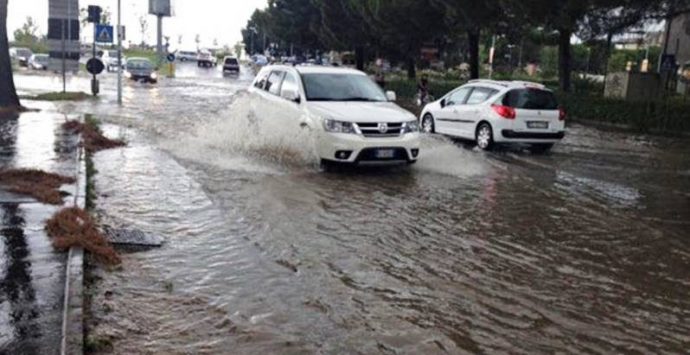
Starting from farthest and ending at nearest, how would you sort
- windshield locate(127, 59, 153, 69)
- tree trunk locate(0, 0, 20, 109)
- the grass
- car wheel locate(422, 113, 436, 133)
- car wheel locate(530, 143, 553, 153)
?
windshield locate(127, 59, 153, 69) → the grass → tree trunk locate(0, 0, 20, 109) → car wheel locate(422, 113, 436, 133) → car wheel locate(530, 143, 553, 153)

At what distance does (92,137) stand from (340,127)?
5.63m

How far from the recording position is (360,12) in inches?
1623

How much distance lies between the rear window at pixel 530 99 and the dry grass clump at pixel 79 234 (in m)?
9.96

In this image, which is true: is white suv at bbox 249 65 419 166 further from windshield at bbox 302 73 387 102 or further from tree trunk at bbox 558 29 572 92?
tree trunk at bbox 558 29 572 92

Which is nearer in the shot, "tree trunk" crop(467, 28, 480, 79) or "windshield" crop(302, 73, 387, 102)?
"windshield" crop(302, 73, 387, 102)

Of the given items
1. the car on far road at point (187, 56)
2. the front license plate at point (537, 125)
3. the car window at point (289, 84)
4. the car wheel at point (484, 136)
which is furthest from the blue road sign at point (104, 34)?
the car on far road at point (187, 56)

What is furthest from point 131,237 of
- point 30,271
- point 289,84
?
point 289,84

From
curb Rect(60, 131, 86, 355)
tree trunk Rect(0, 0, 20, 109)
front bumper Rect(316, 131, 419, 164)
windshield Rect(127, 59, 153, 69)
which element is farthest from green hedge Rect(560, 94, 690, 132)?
windshield Rect(127, 59, 153, 69)

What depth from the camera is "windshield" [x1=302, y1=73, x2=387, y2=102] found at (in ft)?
40.9

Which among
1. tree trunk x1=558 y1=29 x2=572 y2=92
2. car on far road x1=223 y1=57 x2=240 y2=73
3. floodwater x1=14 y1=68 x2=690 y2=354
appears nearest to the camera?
floodwater x1=14 y1=68 x2=690 y2=354

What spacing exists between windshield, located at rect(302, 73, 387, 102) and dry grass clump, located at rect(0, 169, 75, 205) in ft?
14.2

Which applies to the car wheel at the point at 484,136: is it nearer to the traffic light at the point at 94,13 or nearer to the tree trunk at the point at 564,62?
the tree trunk at the point at 564,62

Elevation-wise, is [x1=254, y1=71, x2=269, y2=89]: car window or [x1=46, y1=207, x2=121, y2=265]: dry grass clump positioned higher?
[x1=254, y1=71, x2=269, y2=89]: car window

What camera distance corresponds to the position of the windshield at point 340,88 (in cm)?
1248
